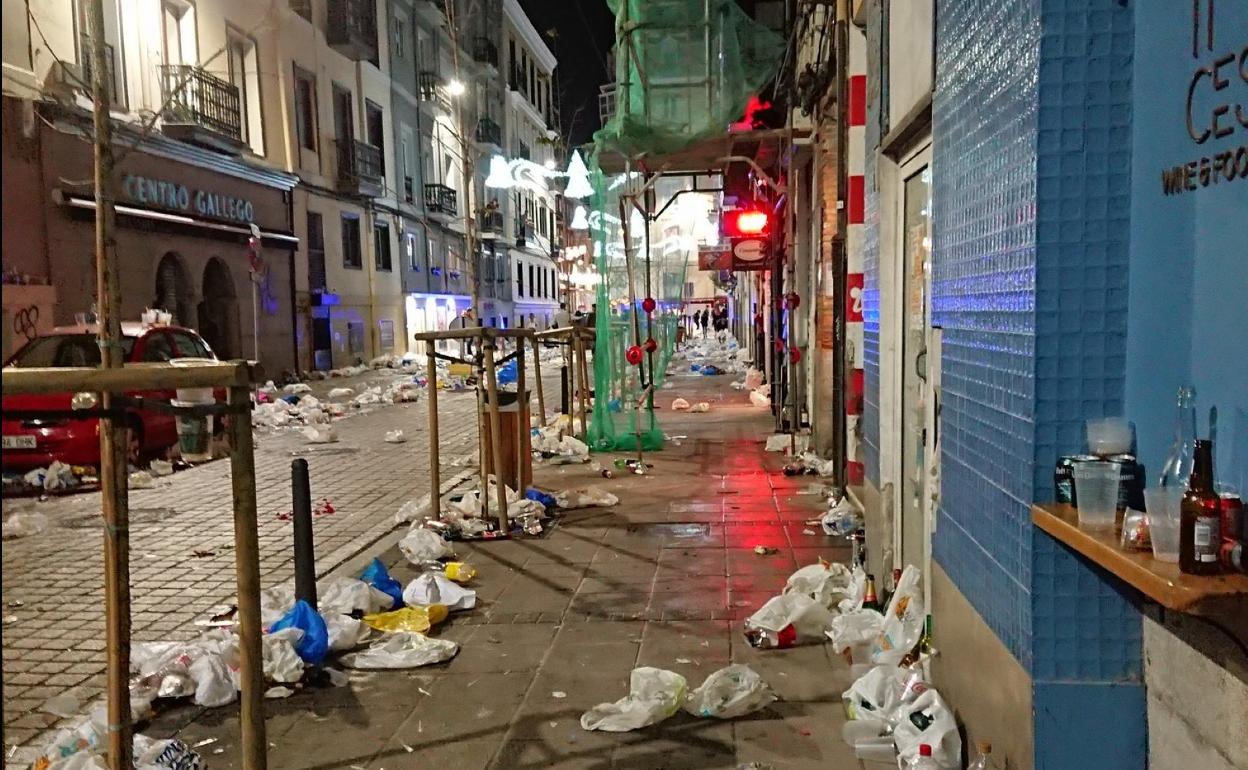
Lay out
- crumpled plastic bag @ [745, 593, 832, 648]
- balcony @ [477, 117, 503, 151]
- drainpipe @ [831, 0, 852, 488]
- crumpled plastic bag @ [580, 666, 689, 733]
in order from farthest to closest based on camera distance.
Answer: balcony @ [477, 117, 503, 151], drainpipe @ [831, 0, 852, 488], crumpled plastic bag @ [745, 593, 832, 648], crumpled plastic bag @ [580, 666, 689, 733]

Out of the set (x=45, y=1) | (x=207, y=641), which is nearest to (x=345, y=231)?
(x=45, y=1)

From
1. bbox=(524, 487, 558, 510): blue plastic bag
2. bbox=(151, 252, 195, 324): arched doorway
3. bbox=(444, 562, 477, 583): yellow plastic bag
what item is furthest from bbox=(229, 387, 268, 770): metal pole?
bbox=(151, 252, 195, 324): arched doorway

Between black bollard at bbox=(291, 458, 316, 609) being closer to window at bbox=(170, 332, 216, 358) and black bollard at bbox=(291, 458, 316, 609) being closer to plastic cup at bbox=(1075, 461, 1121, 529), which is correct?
plastic cup at bbox=(1075, 461, 1121, 529)

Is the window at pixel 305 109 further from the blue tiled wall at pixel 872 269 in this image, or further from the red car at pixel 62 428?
the blue tiled wall at pixel 872 269

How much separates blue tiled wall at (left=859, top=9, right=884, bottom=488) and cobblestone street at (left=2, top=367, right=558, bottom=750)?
406 cm

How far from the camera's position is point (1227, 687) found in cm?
227

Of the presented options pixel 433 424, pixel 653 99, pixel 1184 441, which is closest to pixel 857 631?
pixel 1184 441

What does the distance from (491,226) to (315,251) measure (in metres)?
16.7

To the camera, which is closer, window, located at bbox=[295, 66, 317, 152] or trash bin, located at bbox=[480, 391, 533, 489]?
trash bin, located at bbox=[480, 391, 533, 489]

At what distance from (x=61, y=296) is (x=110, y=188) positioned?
14588 millimetres

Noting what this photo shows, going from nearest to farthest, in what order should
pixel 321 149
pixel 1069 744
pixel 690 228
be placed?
pixel 1069 744 < pixel 690 228 < pixel 321 149

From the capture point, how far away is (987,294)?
319 cm

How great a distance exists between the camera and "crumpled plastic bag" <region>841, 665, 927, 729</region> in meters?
3.80

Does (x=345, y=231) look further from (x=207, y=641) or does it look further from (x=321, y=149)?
(x=207, y=641)
